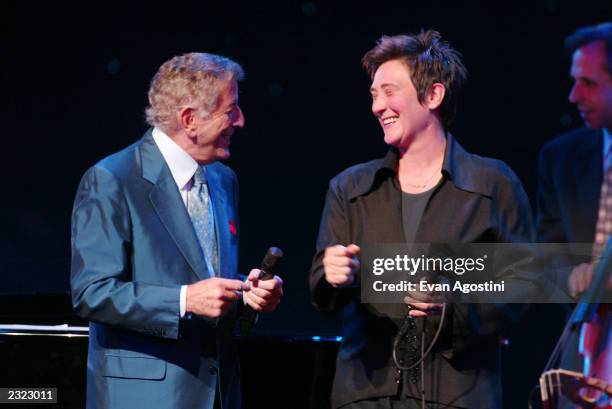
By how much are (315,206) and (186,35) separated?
3.18 ft

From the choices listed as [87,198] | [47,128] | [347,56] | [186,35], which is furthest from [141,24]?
[87,198]

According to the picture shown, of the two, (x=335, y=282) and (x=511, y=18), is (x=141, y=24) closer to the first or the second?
(x=511, y=18)

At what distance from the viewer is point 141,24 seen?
4230 millimetres

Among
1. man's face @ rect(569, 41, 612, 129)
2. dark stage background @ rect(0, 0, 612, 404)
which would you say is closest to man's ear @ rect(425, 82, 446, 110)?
man's face @ rect(569, 41, 612, 129)

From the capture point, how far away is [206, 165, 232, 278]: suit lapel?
101 inches

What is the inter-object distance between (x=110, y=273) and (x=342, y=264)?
615mm

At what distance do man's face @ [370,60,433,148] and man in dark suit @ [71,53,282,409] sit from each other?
0.49 m

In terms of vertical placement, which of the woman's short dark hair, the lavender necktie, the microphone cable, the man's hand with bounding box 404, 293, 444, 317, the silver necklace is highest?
the woman's short dark hair

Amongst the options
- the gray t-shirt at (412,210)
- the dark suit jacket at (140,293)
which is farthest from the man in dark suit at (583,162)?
the dark suit jacket at (140,293)

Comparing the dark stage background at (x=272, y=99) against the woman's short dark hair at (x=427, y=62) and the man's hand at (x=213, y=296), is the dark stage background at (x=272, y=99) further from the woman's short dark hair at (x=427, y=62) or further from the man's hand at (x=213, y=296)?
the man's hand at (x=213, y=296)

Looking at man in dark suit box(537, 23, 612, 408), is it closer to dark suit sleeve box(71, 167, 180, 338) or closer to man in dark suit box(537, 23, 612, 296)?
man in dark suit box(537, 23, 612, 296)

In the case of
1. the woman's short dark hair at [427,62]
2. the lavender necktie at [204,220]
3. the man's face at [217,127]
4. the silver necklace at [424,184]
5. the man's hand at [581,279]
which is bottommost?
the man's hand at [581,279]

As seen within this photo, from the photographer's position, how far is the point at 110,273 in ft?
7.76

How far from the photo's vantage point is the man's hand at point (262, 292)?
2332mm
